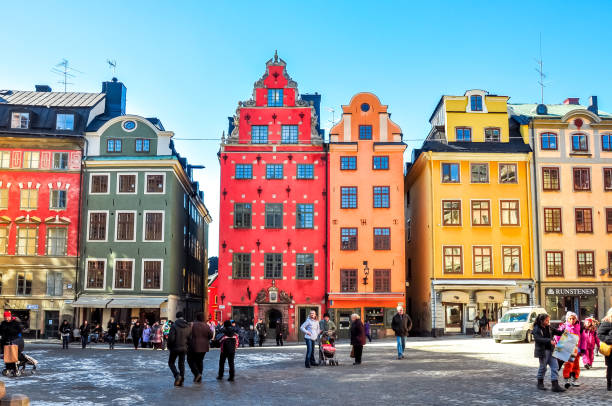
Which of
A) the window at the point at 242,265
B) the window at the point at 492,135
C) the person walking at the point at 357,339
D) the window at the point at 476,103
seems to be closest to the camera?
the person walking at the point at 357,339

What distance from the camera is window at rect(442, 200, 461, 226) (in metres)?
48.9

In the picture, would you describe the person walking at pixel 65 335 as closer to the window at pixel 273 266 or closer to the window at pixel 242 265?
the window at pixel 242 265

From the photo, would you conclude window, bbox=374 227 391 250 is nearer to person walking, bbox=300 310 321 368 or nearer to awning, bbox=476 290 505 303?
awning, bbox=476 290 505 303

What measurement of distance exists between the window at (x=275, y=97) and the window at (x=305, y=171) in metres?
4.58

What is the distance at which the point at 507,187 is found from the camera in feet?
162

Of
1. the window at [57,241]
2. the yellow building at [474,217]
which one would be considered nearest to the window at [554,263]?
the yellow building at [474,217]

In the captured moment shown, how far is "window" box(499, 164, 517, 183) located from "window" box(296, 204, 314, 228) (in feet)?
43.5

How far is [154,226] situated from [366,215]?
47.1 ft

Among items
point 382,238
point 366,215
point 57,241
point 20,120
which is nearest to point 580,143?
point 382,238

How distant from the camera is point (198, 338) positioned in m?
17.4

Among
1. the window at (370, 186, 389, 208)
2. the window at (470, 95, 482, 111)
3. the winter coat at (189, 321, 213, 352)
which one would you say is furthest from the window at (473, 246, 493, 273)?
the winter coat at (189, 321, 213, 352)

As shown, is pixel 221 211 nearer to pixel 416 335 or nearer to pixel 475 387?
pixel 416 335

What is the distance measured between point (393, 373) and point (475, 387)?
3.73 meters

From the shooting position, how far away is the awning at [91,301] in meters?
46.2
